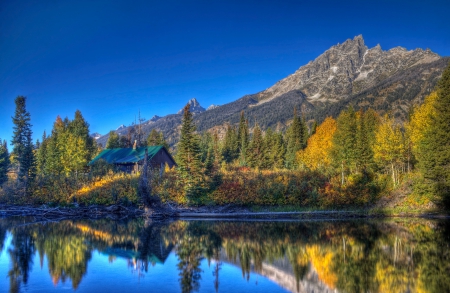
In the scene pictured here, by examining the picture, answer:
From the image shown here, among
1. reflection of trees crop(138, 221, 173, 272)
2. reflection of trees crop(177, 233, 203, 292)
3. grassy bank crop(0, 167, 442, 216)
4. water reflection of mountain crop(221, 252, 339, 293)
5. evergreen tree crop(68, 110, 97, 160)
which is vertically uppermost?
evergreen tree crop(68, 110, 97, 160)

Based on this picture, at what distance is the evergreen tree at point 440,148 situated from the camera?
34.5 meters

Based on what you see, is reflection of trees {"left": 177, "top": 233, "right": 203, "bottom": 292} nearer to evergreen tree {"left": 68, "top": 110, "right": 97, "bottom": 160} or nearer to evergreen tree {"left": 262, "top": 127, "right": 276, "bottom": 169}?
evergreen tree {"left": 262, "top": 127, "right": 276, "bottom": 169}

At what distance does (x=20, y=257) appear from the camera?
1953 centimetres

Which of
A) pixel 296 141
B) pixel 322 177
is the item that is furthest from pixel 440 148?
pixel 296 141

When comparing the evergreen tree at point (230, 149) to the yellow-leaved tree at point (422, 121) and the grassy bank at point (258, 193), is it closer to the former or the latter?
the grassy bank at point (258, 193)

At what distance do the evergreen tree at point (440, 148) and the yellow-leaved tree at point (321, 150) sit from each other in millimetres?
13989

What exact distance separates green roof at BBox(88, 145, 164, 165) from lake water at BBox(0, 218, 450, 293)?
30.8 m

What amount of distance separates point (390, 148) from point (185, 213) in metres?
26.3

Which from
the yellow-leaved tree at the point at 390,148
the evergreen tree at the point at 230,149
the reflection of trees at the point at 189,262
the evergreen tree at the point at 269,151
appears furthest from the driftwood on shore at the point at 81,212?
the evergreen tree at the point at 230,149

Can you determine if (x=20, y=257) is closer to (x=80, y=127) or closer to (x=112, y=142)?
(x=80, y=127)

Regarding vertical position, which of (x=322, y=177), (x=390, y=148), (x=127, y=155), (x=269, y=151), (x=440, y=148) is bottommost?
(x=322, y=177)

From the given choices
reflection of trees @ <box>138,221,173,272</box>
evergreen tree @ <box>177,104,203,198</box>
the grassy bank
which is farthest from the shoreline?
reflection of trees @ <box>138,221,173,272</box>

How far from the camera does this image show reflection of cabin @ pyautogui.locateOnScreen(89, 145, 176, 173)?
196 ft

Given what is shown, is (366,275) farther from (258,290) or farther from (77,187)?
(77,187)
